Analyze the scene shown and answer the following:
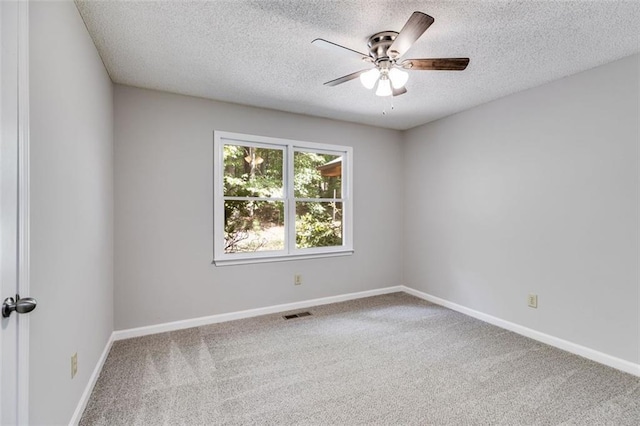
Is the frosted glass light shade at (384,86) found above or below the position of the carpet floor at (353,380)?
above

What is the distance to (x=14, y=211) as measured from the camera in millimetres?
1100

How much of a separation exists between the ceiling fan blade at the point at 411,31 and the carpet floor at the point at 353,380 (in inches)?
89.5

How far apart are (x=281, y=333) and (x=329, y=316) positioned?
0.69m

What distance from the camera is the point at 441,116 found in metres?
3.86

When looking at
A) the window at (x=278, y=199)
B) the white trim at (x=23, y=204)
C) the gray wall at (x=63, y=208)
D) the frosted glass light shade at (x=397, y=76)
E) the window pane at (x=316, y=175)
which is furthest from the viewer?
the window pane at (x=316, y=175)

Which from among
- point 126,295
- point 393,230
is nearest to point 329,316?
point 393,230

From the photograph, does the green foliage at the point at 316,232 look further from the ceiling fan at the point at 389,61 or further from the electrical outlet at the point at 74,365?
the electrical outlet at the point at 74,365

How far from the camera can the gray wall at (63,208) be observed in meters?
1.30

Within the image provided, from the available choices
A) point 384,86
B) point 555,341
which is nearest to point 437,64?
point 384,86

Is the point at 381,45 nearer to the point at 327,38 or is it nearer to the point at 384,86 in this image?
the point at 384,86

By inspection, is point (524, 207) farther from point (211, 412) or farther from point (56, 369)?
point (56, 369)

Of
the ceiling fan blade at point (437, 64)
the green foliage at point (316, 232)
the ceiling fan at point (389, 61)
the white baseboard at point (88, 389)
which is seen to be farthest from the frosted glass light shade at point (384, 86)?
the white baseboard at point (88, 389)

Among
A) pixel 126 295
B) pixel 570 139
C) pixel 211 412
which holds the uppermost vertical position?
pixel 570 139

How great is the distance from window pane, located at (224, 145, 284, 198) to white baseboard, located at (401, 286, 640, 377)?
8.75 feet
